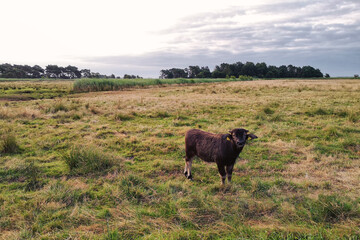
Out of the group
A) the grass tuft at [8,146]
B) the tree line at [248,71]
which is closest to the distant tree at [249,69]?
the tree line at [248,71]

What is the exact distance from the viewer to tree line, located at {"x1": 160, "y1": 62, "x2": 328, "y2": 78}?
130125 millimetres

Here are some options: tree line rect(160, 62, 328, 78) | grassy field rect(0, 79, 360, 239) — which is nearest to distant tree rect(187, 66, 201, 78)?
tree line rect(160, 62, 328, 78)

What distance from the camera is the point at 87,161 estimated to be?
621 cm

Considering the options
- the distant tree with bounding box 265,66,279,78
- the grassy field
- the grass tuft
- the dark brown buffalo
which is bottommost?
the grassy field

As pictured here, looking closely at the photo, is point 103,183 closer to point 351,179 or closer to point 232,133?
point 232,133

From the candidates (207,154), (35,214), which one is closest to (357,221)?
(207,154)

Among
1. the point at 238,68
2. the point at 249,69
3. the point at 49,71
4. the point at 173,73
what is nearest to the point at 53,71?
the point at 49,71

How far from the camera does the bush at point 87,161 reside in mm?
6030

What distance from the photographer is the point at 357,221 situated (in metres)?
3.51

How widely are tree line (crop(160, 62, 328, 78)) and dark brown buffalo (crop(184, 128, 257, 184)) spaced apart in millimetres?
127309

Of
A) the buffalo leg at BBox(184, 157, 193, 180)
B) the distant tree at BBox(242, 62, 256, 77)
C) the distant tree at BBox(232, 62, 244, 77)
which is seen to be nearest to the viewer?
the buffalo leg at BBox(184, 157, 193, 180)

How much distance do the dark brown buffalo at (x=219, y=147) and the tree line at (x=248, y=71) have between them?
127 meters

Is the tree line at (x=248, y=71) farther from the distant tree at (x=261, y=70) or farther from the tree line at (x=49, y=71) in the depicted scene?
the tree line at (x=49, y=71)

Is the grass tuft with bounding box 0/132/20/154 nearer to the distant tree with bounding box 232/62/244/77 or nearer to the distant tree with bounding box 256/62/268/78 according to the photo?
the distant tree with bounding box 232/62/244/77
